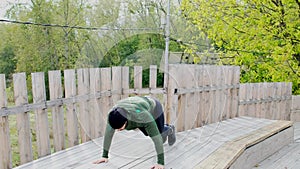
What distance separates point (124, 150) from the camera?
2.67 m

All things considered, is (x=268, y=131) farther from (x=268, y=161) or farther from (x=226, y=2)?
(x=226, y=2)

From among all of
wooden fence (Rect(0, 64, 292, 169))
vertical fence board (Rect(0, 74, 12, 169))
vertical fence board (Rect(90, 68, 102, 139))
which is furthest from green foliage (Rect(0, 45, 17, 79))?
vertical fence board (Rect(0, 74, 12, 169))

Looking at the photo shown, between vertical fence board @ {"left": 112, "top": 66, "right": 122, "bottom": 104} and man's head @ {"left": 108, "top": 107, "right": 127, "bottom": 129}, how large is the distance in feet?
3.65

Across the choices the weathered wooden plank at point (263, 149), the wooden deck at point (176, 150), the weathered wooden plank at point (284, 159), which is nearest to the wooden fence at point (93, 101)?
the wooden deck at point (176, 150)

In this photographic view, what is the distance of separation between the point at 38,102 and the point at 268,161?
2662mm

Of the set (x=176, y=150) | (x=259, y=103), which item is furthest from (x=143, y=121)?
(x=259, y=103)

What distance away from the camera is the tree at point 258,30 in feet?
18.1

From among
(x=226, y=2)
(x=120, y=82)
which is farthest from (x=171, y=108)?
(x=226, y=2)

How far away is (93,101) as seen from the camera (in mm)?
2943

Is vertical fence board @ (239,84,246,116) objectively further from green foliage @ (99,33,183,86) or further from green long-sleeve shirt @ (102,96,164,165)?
green long-sleeve shirt @ (102,96,164,165)

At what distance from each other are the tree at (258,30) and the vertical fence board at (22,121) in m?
4.74

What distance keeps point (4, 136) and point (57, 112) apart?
19.9 inches

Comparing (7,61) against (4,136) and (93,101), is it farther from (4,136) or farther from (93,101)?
(4,136)

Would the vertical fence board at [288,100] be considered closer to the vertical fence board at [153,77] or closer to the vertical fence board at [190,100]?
the vertical fence board at [190,100]
